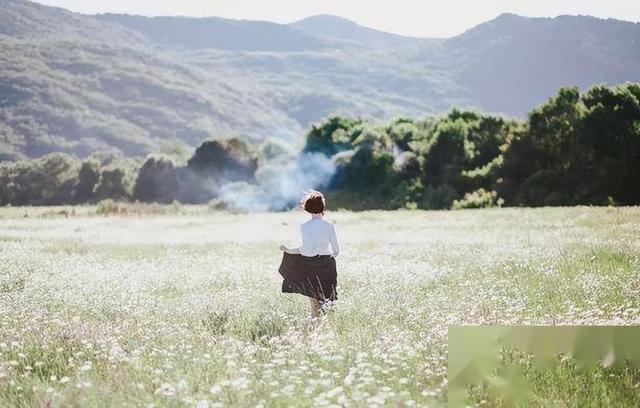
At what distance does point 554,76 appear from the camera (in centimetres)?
1917

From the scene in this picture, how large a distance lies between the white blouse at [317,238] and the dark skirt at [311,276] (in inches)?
2.7

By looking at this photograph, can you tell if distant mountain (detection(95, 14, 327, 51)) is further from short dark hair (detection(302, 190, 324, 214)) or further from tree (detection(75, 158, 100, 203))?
short dark hair (detection(302, 190, 324, 214))

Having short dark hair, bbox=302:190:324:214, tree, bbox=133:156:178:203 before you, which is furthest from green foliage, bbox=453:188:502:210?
short dark hair, bbox=302:190:324:214

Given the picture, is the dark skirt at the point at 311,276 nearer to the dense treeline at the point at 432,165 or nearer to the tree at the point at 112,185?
the dense treeline at the point at 432,165

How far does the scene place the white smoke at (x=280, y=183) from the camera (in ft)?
72.6

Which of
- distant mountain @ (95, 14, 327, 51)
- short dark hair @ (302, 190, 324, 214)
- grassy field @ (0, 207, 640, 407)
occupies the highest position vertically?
distant mountain @ (95, 14, 327, 51)

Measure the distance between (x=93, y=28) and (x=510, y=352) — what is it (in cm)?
6270

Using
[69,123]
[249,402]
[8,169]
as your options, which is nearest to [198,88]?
[69,123]

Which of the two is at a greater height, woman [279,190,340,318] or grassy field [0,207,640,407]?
woman [279,190,340,318]

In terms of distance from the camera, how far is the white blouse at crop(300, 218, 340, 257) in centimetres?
664

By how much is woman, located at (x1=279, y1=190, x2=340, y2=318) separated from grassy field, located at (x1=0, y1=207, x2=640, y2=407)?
0.82ft

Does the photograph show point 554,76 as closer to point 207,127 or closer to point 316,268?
point 316,268

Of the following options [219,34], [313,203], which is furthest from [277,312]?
[219,34]

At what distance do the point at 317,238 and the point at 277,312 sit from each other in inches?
34.4
